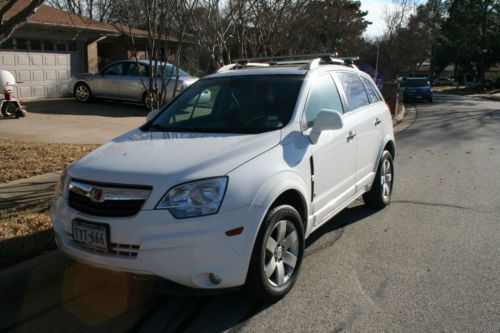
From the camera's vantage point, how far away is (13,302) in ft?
12.5

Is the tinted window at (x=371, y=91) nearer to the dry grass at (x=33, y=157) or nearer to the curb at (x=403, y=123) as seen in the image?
the dry grass at (x=33, y=157)

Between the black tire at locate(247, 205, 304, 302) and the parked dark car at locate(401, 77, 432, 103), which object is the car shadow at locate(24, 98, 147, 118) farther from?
the parked dark car at locate(401, 77, 432, 103)

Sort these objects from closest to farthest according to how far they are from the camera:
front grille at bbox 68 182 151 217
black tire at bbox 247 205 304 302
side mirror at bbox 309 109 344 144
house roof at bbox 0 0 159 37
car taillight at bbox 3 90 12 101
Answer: front grille at bbox 68 182 151 217
black tire at bbox 247 205 304 302
side mirror at bbox 309 109 344 144
car taillight at bbox 3 90 12 101
house roof at bbox 0 0 159 37

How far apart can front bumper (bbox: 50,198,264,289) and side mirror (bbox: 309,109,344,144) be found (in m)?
1.24

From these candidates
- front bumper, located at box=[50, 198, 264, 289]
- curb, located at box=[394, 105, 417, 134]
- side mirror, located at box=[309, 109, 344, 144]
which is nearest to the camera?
front bumper, located at box=[50, 198, 264, 289]

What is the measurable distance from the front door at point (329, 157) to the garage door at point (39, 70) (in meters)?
14.4

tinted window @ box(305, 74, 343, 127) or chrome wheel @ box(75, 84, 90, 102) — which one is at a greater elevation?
tinted window @ box(305, 74, 343, 127)

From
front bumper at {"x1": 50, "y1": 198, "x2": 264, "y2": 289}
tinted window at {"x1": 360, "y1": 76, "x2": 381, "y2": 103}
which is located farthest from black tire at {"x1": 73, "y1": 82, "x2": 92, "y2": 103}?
front bumper at {"x1": 50, "y1": 198, "x2": 264, "y2": 289}

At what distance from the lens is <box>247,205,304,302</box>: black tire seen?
3504 mm

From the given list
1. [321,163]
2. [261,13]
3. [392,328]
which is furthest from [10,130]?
[392,328]

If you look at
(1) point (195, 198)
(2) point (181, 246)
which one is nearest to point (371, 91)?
(1) point (195, 198)

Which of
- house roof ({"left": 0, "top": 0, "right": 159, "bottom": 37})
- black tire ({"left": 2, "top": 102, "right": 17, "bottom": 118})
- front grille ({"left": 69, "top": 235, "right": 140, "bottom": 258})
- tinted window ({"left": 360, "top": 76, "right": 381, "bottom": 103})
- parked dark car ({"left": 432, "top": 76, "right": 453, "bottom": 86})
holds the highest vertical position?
house roof ({"left": 0, "top": 0, "right": 159, "bottom": 37})

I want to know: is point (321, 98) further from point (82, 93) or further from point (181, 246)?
point (82, 93)

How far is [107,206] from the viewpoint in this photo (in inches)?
132
